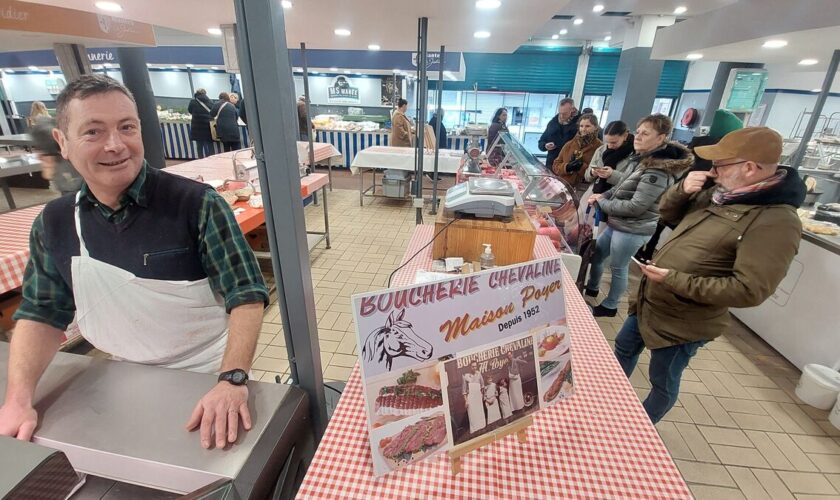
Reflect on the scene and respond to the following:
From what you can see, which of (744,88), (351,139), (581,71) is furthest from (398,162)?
(581,71)

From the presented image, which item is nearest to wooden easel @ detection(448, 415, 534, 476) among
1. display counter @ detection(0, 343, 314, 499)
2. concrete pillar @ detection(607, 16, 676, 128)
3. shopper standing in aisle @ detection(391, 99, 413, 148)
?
display counter @ detection(0, 343, 314, 499)

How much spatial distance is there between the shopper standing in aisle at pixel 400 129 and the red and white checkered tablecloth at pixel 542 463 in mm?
6906

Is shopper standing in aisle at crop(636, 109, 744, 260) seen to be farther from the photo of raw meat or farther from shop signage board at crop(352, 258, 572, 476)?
the photo of raw meat

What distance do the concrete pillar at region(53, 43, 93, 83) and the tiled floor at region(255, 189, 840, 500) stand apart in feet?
14.0

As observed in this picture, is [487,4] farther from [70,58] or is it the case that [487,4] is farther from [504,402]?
[70,58]

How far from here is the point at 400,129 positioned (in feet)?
24.3

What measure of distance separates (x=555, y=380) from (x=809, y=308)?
295cm

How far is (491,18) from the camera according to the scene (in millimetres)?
3441

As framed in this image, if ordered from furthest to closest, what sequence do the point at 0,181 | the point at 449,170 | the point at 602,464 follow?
1. the point at 449,170
2. the point at 0,181
3. the point at 602,464

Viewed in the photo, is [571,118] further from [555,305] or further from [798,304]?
[555,305]

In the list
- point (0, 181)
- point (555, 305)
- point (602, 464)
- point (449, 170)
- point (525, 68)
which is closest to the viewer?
point (602, 464)

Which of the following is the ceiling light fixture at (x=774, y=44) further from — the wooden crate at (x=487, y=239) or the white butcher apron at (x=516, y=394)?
the white butcher apron at (x=516, y=394)

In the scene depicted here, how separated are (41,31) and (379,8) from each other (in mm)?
3090

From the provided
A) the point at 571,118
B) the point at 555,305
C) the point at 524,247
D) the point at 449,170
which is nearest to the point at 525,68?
the point at 449,170
